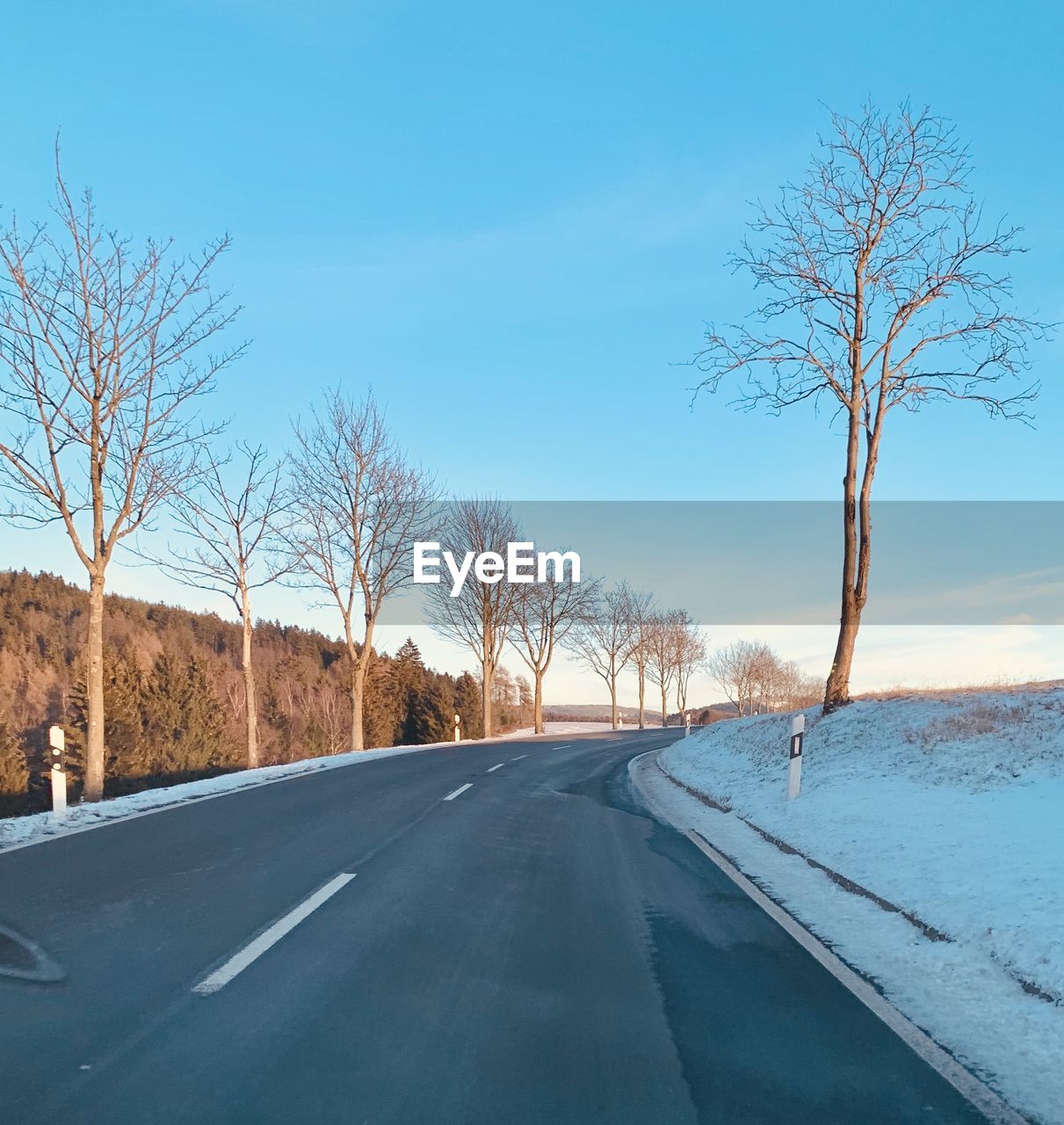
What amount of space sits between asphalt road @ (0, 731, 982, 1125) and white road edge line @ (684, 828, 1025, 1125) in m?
0.08

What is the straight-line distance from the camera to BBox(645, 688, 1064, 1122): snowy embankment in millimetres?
4699

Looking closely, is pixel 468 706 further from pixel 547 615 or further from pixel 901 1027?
pixel 901 1027

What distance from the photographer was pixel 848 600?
1708cm

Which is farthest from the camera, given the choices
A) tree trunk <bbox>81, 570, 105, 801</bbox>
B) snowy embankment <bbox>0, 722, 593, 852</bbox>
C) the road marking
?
tree trunk <bbox>81, 570, 105, 801</bbox>

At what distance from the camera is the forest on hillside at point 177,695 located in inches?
1861

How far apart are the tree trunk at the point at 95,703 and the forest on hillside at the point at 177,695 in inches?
396

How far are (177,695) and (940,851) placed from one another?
5740 centimetres

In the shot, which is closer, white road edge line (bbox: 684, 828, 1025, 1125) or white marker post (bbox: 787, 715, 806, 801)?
white road edge line (bbox: 684, 828, 1025, 1125)

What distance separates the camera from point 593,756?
2659cm

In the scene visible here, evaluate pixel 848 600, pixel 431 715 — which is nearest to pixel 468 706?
pixel 431 715

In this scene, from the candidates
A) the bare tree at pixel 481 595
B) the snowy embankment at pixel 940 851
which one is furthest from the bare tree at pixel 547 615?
the snowy embankment at pixel 940 851

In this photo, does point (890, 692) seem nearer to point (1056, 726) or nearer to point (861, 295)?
point (1056, 726)

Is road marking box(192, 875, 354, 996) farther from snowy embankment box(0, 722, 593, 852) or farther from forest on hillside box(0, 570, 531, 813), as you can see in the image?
forest on hillside box(0, 570, 531, 813)

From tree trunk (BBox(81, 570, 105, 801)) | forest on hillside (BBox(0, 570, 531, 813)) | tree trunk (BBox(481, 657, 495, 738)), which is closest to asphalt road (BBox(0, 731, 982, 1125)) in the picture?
tree trunk (BBox(81, 570, 105, 801))
